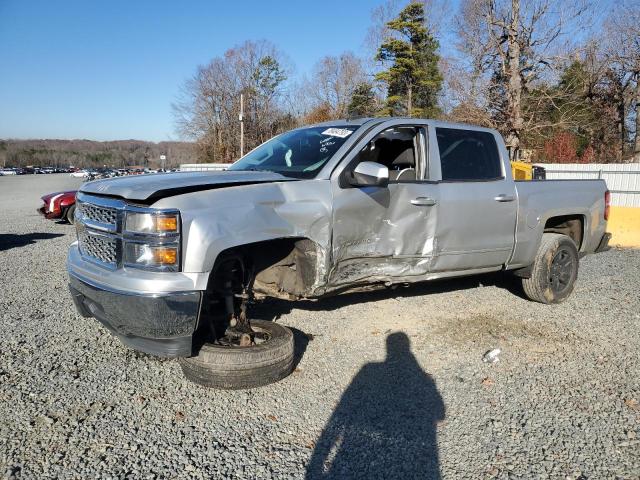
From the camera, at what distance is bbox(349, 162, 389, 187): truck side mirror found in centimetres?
381

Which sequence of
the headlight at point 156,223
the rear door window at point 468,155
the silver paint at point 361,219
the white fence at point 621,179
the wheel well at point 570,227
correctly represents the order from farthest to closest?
1. the white fence at point 621,179
2. the wheel well at point 570,227
3. the rear door window at point 468,155
4. the silver paint at point 361,219
5. the headlight at point 156,223

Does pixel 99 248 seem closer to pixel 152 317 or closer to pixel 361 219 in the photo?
pixel 152 317

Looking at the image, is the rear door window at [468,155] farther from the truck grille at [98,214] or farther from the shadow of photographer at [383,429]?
the truck grille at [98,214]

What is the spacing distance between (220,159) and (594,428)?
48331 mm

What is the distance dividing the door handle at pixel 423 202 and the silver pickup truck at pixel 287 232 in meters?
0.01

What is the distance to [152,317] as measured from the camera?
311cm

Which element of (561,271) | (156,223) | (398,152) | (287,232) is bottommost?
(561,271)

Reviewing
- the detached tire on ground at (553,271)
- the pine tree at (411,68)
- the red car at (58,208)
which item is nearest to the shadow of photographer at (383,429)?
the detached tire on ground at (553,271)

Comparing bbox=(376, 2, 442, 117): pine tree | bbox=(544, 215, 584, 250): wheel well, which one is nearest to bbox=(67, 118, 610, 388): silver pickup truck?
bbox=(544, 215, 584, 250): wheel well

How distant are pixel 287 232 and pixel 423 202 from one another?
1426 mm

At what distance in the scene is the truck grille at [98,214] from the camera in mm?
3318

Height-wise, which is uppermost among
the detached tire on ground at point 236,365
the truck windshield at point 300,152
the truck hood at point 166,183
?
the truck windshield at point 300,152

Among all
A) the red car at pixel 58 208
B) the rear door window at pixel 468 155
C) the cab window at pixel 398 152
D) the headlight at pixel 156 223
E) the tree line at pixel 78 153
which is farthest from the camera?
the tree line at pixel 78 153

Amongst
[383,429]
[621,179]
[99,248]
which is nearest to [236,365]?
[383,429]
